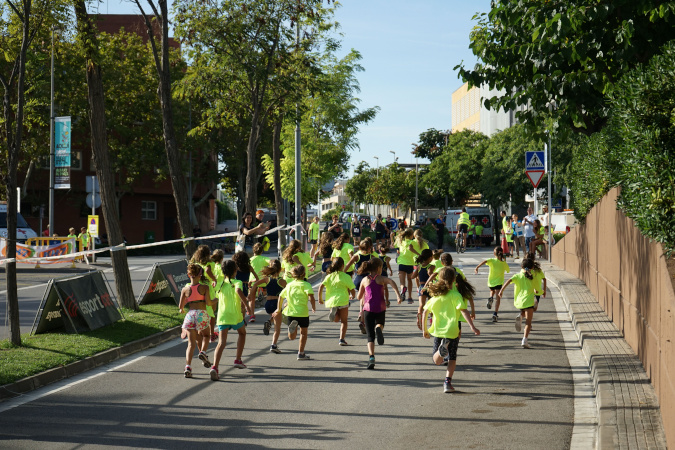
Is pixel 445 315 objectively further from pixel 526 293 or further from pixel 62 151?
pixel 62 151

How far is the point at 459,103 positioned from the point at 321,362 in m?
90.1

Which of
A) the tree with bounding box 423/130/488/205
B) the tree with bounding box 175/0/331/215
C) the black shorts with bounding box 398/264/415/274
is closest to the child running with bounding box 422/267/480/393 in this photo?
the black shorts with bounding box 398/264/415/274

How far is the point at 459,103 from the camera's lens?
98.5 meters

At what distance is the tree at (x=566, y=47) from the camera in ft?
36.5

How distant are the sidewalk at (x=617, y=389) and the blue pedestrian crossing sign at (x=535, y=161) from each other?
12.4m

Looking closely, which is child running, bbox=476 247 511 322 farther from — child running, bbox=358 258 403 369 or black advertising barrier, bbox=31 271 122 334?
black advertising barrier, bbox=31 271 122 334

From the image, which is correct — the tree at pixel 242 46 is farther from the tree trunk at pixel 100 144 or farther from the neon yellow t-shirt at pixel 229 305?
the neon yellow t-shirt at pixel 229 305

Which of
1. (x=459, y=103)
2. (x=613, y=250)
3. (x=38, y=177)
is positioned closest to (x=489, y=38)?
(x=613, y=250)

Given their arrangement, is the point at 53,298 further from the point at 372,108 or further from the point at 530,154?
the point at 372,108

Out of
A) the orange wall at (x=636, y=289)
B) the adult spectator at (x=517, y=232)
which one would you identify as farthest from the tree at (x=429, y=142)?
the orange wall at (x=636, y=289)

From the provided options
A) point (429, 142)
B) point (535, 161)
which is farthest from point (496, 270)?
point (429, 142)

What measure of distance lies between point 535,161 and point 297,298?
664 inches

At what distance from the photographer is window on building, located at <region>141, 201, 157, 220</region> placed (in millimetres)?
56750

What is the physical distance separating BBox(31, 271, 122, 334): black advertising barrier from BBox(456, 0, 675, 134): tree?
6.90 meters
